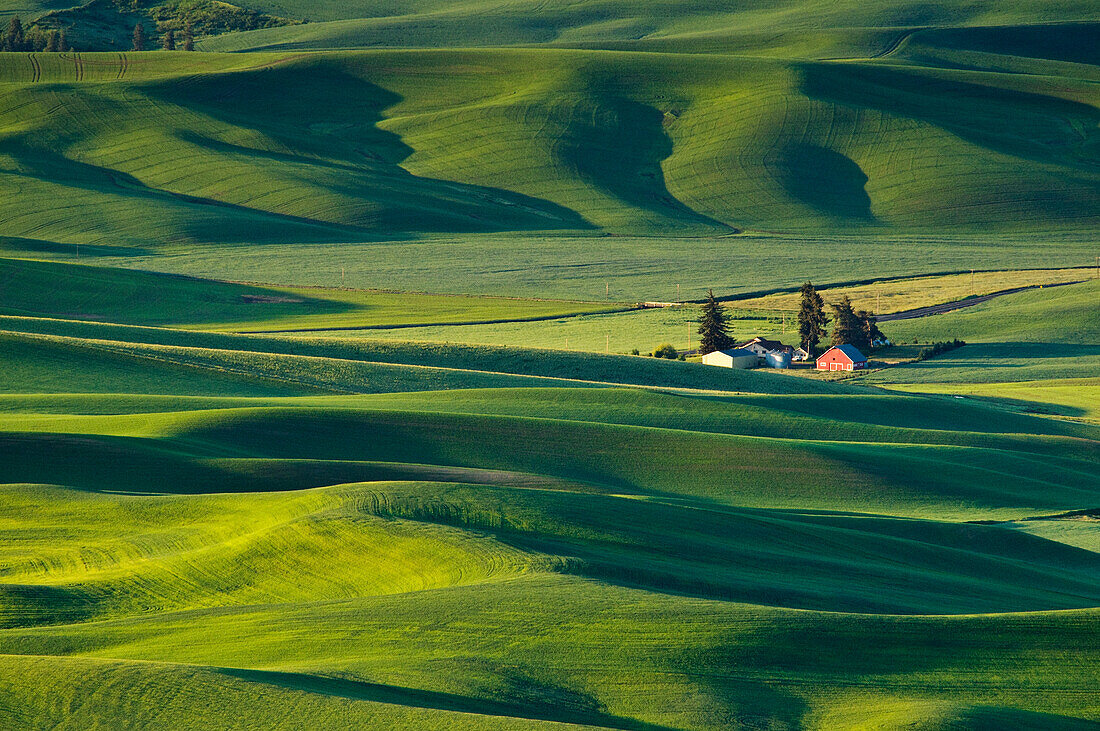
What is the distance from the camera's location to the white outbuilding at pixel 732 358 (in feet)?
205

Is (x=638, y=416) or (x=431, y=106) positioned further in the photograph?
(x=431, y=106)

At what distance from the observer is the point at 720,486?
27234 millimetres

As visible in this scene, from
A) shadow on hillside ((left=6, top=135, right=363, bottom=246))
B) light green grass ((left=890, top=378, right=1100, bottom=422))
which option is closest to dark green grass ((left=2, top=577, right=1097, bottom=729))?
light green grass ((left=890, top=378, right=1100, bottom=422))

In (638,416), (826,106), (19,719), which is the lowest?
(638,416)

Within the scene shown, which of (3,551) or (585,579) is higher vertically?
(585,579)

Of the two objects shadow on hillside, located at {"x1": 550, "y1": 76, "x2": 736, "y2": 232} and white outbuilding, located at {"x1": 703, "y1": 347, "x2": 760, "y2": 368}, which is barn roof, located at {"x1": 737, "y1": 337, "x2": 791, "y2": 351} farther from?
shadow on hillside, located at {"x1": 550, "y1": 76, "x2": 736, "y2": 232}

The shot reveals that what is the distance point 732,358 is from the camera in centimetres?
6262

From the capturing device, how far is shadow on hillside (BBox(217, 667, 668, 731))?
1075cm

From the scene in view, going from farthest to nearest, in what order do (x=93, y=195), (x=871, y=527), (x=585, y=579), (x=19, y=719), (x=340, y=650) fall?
(x=93, y=195), (x=871, y=527), (x=585, y=579), (x=340, y=650), (x=19, y=719)

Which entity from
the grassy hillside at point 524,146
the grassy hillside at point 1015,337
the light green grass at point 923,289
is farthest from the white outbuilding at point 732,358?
Result: the grassy hillside at point 524,146

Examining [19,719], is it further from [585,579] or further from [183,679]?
[585,579]

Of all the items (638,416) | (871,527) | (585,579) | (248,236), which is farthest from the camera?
(248,236)

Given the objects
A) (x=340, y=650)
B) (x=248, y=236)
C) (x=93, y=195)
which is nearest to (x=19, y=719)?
(x=340, y=650)

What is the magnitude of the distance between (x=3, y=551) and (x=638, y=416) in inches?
748
